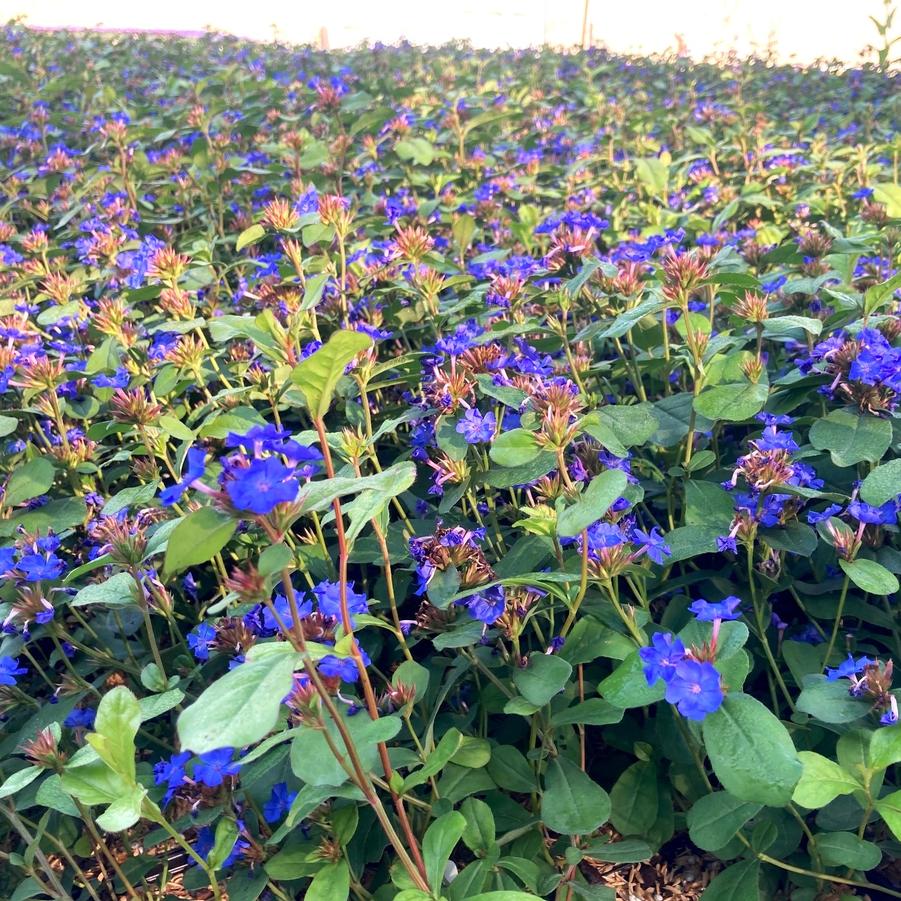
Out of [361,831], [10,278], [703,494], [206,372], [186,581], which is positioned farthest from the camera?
[10,278]

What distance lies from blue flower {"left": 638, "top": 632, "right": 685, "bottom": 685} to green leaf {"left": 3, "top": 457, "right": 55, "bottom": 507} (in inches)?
59.6

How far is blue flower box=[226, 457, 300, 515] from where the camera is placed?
2.94ft

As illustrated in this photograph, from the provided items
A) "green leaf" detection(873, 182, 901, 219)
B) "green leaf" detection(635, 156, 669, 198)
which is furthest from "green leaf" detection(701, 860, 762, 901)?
"green leaf" detection(635, 156, 669, 198)

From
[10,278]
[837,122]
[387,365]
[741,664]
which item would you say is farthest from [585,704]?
[837,122]

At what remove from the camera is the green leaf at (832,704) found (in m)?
1.29

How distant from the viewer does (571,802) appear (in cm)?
150

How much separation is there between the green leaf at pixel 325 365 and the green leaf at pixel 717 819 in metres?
0.97

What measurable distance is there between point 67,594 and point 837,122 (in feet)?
20.2

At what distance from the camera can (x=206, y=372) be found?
7.39 feet

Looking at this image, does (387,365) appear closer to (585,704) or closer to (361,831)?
(585,704)

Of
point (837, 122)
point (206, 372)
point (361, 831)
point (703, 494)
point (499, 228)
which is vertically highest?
point (837, 122)

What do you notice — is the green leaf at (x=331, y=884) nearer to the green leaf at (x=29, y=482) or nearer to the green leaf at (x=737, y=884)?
the green leaf at (x=737, y=884)

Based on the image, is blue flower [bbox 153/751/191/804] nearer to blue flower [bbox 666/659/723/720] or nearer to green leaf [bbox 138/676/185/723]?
green leaf [bbox 138/676/185/723]

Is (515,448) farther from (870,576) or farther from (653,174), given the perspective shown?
(653,174)
